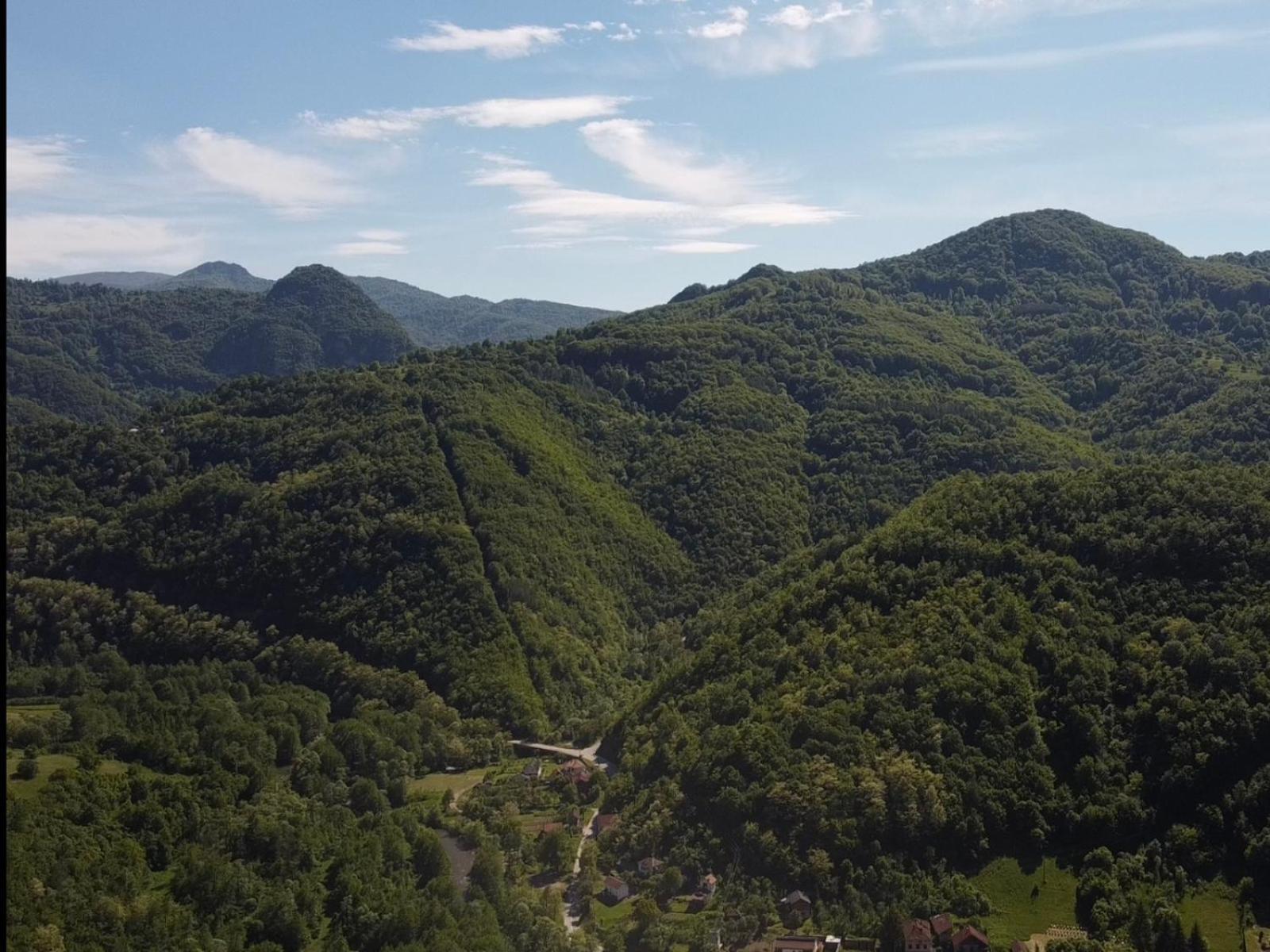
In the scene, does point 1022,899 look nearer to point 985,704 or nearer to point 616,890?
point 985,704

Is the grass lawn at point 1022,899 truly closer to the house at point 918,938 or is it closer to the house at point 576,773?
the house at point 918,938

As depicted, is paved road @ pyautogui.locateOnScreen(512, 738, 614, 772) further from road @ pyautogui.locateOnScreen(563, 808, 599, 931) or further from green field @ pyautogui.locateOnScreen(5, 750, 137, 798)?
green field @ pyautogui.locateOnScreen(5, 750, 137, 798)

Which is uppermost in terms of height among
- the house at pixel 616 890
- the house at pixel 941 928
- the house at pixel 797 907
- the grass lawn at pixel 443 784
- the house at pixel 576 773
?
the house at pixel 941 928

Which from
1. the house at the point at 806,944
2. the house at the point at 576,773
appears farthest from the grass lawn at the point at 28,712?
the house at the point at 806,944

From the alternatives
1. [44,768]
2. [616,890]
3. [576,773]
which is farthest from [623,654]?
[44,768]

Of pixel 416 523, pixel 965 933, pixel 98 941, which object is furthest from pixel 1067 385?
pixel 98 941

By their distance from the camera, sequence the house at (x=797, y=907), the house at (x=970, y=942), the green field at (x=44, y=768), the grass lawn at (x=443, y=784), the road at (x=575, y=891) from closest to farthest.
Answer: the house at (x=970, y=942) → the house at (x=797, y=907) → the road at (x=575, y=891) → the green field at (x=44, y=768) → the grass lawn at (x=443, y=784)
